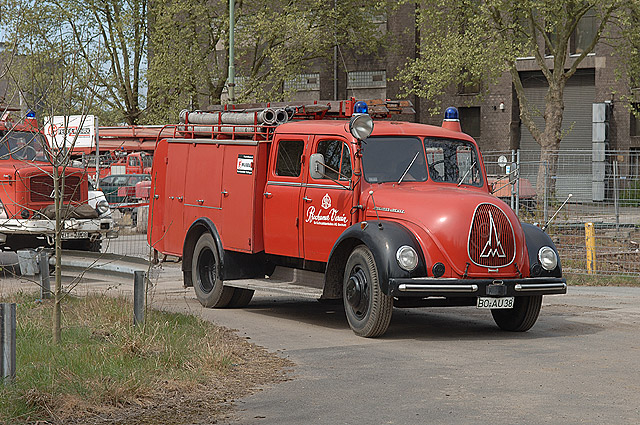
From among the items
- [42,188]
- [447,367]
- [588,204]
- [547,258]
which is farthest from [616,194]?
[42,188]

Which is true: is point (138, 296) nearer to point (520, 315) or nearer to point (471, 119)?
point (520, 315)

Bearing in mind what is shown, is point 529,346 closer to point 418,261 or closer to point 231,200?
point 418,261

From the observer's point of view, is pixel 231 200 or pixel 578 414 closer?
pixel 578 414

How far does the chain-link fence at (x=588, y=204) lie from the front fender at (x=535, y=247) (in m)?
6.49

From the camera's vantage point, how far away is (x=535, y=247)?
11305 mm

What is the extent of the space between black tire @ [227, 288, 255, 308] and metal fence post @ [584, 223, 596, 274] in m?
7.54

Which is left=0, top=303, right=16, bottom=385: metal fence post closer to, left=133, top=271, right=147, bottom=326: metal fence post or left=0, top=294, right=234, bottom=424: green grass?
left=0, top=294, right=234, bottom=424: green grass

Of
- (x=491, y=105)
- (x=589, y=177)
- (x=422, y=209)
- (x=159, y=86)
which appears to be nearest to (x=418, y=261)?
(x=422, y=209)

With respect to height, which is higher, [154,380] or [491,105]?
[491,105]

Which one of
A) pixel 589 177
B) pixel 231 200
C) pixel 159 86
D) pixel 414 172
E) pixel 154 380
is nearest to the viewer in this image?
pixel 154 380

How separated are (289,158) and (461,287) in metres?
3.33

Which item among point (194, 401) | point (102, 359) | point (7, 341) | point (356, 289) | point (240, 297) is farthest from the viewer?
point (240, 297)

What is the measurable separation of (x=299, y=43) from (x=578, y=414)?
109 feet

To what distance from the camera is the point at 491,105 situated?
5244 cm
